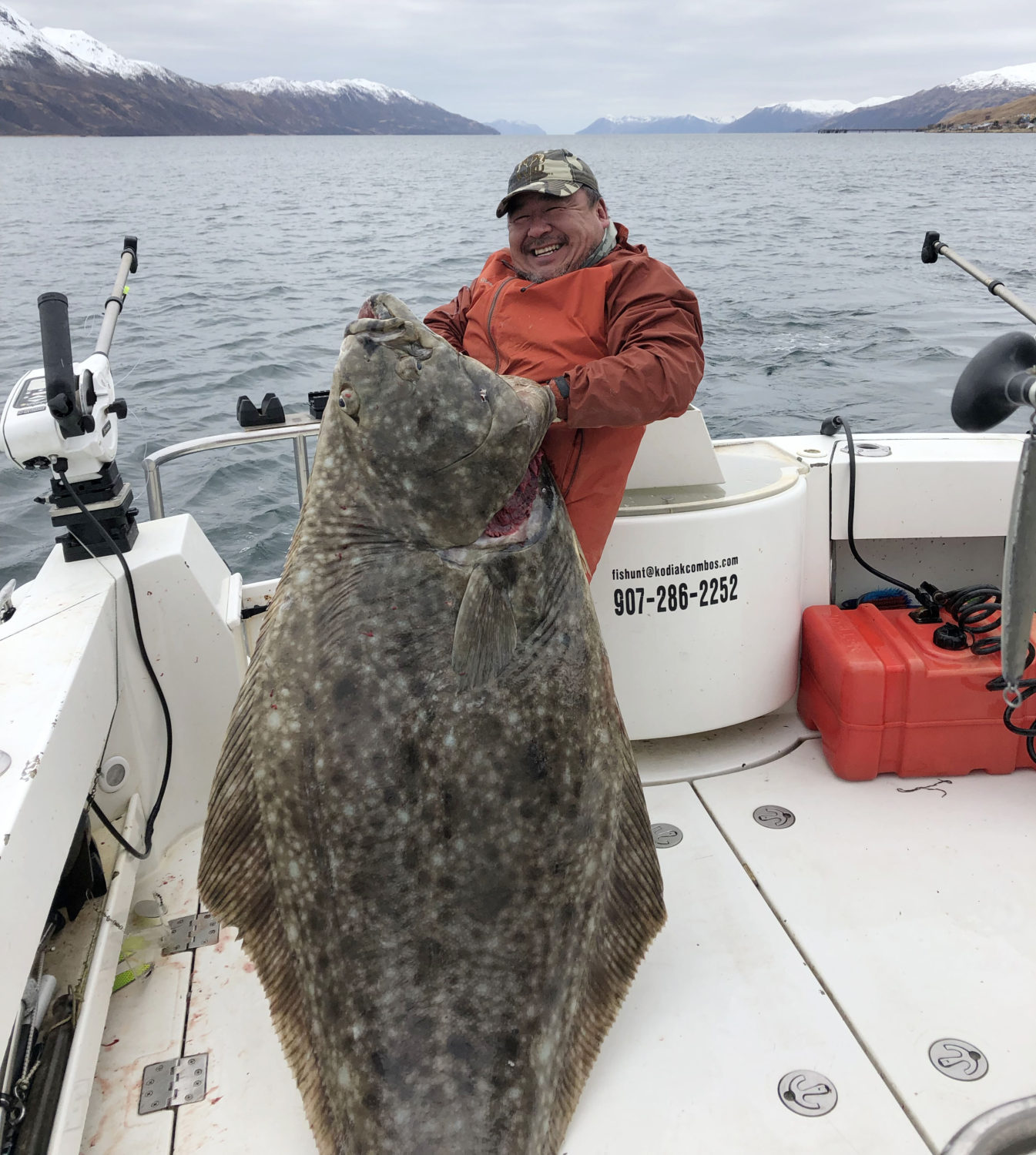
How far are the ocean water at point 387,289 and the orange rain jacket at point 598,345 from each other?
7.68 feet

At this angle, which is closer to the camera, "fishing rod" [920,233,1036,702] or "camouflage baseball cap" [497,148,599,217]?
"fishing rod" [920,233,1036,702]

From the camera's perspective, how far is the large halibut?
1887 millimetres

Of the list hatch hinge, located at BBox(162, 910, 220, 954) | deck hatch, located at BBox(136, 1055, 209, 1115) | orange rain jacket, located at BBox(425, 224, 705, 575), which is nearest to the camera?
deck hatch, located at BBox(136, 1055, 209, 1115)

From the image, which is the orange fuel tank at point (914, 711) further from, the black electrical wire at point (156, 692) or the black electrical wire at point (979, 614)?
the black electrical wire at point (156, 692)

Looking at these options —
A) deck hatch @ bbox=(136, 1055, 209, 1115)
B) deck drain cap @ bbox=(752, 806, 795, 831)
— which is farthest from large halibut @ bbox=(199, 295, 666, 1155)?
deck drain cap @ bbox=(752, 806, 795, 831)

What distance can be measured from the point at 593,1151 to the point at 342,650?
117 cm

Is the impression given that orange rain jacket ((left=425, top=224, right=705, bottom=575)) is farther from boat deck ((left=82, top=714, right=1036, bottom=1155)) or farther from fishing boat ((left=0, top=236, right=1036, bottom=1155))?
boat deck ((left=82, top=714, right=1036, bottom=1155))

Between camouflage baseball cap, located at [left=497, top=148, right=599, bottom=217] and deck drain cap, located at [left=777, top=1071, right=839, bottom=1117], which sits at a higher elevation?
camouflage baseball cap, located at [left=497, top=148, right=599, bottom=217]

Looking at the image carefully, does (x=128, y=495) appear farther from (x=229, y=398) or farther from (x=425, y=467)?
(x=229, y=398)

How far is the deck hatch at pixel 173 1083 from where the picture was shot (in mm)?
2107

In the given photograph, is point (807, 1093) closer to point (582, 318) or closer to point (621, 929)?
point (621, 929)

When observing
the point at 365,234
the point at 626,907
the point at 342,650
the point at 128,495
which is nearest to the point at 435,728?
the point at 342,650

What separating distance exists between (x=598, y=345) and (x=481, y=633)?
1.13 meters

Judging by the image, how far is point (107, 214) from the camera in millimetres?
33062
